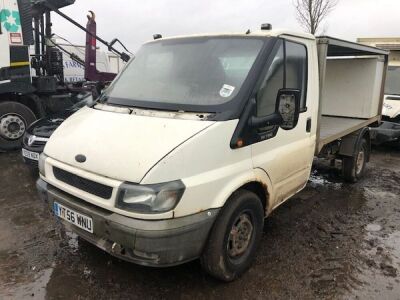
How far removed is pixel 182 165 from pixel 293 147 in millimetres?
1588

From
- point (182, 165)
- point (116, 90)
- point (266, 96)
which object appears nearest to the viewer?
point (182, 165)

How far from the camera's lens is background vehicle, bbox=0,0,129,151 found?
755 centimetres

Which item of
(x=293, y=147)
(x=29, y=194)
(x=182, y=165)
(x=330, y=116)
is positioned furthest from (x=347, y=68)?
(x=29, y=194)

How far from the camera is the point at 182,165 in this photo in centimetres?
273

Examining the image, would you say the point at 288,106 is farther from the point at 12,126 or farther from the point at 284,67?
the point at 12,126

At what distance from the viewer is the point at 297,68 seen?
12.6 ft

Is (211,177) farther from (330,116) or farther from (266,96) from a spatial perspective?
(330,116)

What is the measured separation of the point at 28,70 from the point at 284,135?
6.34 m

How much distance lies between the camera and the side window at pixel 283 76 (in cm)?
337

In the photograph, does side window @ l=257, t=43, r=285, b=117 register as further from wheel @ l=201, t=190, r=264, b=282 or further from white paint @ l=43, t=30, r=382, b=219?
wheel @ l=201, t=190, r=264, b=282

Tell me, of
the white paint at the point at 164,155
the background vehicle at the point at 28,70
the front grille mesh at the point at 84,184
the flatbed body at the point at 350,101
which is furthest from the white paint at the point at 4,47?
the flatbed body at the point at 350,101

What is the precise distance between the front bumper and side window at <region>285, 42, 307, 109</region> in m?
1.65

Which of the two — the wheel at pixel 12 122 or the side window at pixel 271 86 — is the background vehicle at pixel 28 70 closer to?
the wheel at pixel 12 122

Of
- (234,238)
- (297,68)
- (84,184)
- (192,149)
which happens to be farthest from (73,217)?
(297,68)
